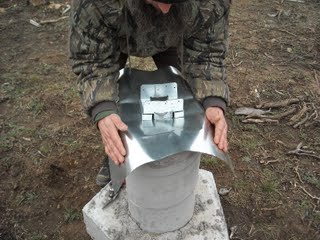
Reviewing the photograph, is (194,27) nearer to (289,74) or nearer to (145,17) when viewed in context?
(145,17)

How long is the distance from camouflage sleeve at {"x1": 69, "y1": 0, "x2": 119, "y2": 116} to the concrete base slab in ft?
2.32

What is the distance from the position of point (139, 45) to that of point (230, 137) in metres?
1.43

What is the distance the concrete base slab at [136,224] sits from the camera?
206 centimetres

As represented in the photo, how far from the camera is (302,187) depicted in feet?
8.65

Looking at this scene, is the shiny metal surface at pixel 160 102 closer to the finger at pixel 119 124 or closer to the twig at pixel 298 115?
the finger at pixel 119 124

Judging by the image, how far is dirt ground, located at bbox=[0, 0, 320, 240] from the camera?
2.47 metres

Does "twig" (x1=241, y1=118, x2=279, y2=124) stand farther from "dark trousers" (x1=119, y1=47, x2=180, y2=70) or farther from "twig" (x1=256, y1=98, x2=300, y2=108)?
"dark trousers" (x1=119, y1=47, x2=180, y2=70)

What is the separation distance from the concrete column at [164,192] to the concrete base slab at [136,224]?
47 mm

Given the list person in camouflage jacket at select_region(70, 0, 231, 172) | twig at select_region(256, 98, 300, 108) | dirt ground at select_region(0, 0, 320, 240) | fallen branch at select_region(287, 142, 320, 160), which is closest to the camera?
person in camouflage jacket at select_region(70, 0, 231, 172)

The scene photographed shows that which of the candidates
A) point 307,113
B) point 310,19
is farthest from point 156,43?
point 310,19

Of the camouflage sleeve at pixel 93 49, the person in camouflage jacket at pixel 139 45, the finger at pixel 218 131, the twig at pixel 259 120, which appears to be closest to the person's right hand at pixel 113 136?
the person in camouflage jacket at pixel 139 45

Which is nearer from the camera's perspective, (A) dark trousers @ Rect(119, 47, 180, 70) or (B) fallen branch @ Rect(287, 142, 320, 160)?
(A) dark trousers @ Rect(119, 47, 180, 70)

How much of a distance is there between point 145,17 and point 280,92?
2201 millimetres

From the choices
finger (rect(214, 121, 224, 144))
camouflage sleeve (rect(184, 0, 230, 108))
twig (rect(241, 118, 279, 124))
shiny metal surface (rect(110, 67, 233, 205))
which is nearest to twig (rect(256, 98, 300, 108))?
twig (rect(241, 118, 279, 124))
